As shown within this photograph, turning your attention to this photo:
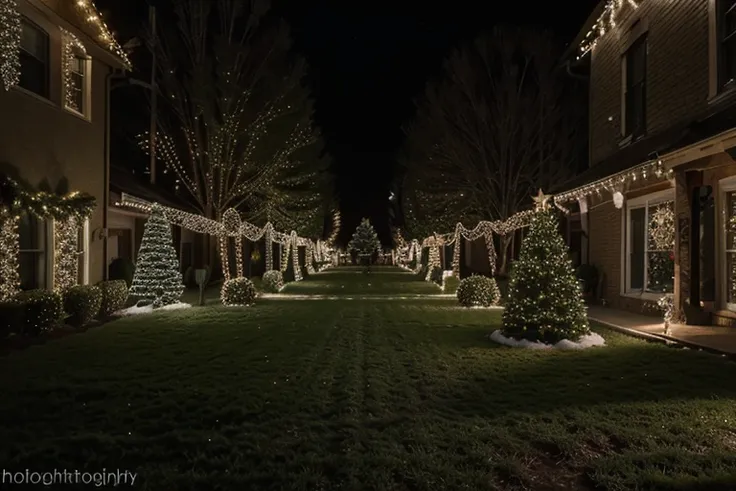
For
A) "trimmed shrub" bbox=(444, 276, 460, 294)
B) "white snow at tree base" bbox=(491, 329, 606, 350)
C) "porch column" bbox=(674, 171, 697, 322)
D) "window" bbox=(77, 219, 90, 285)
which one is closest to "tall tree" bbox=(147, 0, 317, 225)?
"trimmed shrub" bbox=(444, 276, 460, 294)

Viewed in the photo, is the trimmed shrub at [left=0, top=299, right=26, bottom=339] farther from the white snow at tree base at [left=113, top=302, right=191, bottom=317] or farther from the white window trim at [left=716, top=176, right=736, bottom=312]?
the white window trim at [left=716, top=176, right=736, bottom=312]

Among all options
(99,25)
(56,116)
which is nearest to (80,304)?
(56,116)

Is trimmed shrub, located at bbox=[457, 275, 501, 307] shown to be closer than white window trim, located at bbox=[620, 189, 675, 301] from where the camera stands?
No

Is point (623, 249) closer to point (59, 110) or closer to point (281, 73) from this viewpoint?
point (59, 110)

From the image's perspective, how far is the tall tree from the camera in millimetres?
24578

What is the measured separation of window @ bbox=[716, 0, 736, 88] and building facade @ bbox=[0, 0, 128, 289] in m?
11.5

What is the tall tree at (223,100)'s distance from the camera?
24578mm

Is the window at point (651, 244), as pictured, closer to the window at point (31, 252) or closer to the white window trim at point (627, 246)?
the white window trim at point (627, 246)

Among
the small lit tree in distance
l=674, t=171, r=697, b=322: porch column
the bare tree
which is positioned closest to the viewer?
l=674, t=171, r=697, b=322: porch column

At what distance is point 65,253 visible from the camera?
40.9 feet

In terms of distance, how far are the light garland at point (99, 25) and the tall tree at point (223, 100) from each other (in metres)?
9.35

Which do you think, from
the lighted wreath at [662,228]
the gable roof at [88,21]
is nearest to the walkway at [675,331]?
the lighted wreath at [662,228]

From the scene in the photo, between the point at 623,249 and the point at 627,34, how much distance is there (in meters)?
4.90

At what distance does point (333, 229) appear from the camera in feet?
212
